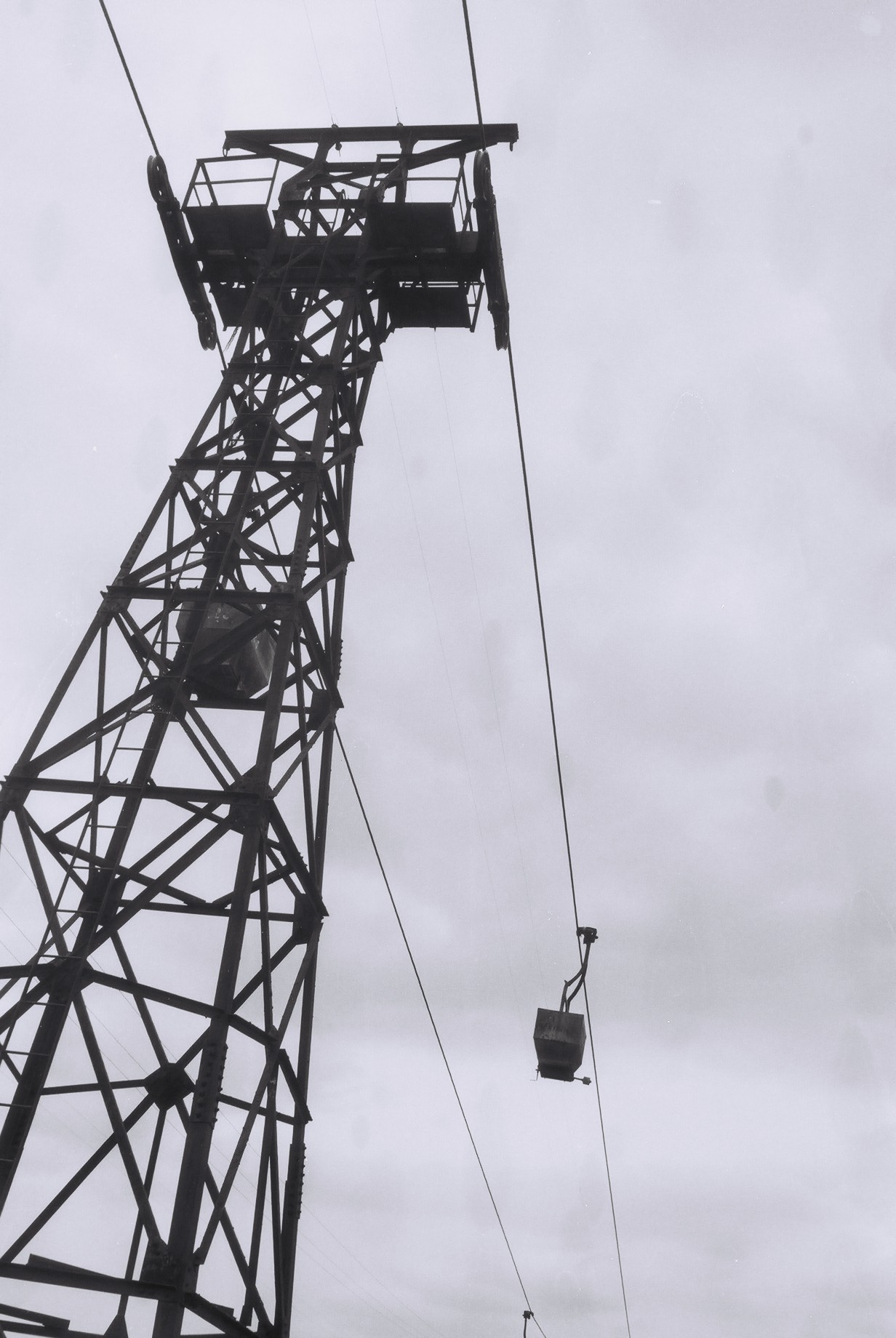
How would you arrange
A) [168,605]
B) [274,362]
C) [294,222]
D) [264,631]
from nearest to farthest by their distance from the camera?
1. [168,605]
2. [264,631]
3. [274,362]
4. [294,222]

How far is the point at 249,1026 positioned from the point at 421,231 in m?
8.02

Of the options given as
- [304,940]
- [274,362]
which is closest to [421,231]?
[274,362]

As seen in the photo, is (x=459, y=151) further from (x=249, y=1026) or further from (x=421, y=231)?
(x=249, y=1026)

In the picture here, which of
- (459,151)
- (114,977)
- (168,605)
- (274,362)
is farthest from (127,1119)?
(459,151)

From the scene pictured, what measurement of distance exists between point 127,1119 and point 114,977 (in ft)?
3.47

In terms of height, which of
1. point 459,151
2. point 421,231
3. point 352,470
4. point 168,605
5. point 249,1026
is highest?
point 459,151

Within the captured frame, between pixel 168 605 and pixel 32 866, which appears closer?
pixel 32 866

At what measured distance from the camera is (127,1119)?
7664 mm

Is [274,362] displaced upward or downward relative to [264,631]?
upward

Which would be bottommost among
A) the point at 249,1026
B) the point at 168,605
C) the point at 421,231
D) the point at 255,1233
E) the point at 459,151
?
the point at 255,1233

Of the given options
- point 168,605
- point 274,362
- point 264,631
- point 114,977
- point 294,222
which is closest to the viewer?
point 114,977

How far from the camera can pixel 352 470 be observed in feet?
35.4

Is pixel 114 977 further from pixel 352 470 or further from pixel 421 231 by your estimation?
pixel 421 231

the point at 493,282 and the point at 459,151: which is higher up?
the point at 459,151
